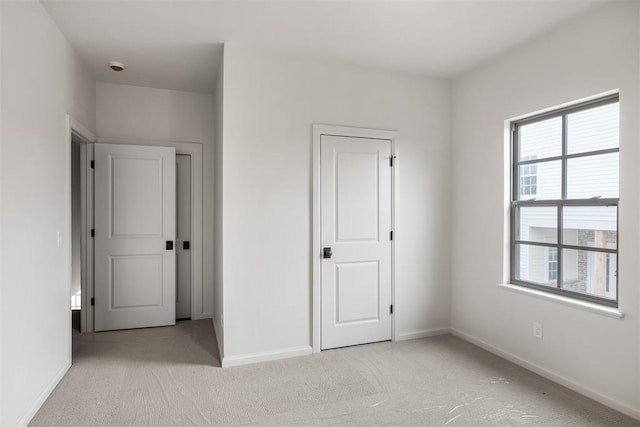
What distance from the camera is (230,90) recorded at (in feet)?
9.87

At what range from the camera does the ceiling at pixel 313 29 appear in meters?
2.45

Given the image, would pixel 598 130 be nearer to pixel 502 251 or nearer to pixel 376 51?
pixel 502 251

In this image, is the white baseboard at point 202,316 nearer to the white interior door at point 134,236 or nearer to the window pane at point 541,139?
the white interior door at point 134,236

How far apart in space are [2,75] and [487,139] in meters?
3.55

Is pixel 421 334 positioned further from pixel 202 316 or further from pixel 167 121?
pixel 167 121

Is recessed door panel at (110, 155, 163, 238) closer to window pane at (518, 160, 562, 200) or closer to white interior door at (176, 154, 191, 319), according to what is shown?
white interior door at (176, 154, 191, 319)

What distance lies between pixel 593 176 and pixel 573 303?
92 centimetres

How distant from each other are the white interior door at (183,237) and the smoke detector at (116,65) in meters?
1.09

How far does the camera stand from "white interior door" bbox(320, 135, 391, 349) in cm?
333

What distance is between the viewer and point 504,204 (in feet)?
10.5

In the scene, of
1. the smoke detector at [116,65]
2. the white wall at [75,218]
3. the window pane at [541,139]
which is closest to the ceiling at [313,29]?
the smoke detector at [116,65]

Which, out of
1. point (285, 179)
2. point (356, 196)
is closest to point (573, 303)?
point (356, 196)

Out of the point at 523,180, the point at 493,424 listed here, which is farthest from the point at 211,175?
the point at 493,424

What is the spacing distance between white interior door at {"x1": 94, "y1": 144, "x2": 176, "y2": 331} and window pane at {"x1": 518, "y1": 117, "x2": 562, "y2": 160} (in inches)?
137
